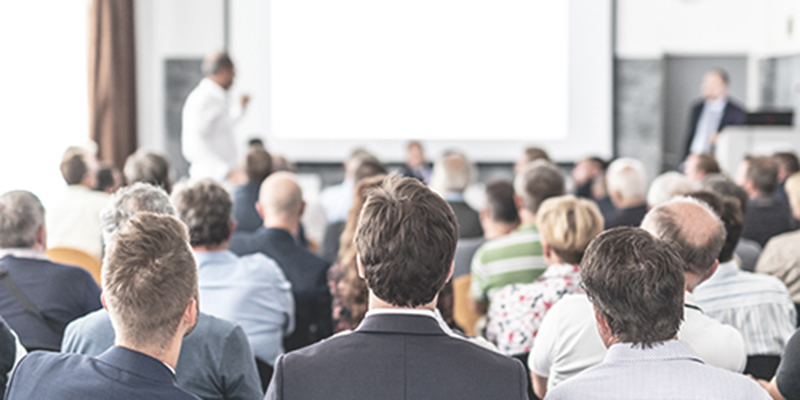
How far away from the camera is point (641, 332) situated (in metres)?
1.40

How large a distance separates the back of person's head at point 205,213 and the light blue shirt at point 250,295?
2.1 inches

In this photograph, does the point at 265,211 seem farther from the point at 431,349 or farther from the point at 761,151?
the point at 761,151

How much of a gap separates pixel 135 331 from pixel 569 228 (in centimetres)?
147

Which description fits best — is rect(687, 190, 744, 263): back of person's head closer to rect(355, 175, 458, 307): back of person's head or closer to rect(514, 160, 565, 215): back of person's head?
rect(514, 160, 565, 215): back of person's head

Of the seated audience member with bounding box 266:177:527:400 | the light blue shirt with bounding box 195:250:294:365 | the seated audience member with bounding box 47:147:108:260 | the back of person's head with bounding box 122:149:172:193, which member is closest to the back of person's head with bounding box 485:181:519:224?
the light blue shirt with bounding box 195:250:294:365

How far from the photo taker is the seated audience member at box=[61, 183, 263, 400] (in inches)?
70.9

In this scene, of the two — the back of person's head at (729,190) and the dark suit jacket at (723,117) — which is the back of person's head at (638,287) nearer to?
the back of person's head at (729,190)

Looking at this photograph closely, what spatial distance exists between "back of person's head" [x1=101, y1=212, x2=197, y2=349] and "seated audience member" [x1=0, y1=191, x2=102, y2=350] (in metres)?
0.85

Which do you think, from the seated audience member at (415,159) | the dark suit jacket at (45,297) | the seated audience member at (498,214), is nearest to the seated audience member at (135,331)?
the dark suit jacket at (45,297)

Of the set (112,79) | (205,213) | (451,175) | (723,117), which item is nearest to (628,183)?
(451,175)

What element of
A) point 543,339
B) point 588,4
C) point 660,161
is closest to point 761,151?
point 660,161

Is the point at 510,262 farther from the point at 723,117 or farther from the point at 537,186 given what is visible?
the point at 723,117

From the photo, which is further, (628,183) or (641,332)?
(628,183)

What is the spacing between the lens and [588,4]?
8.21m
